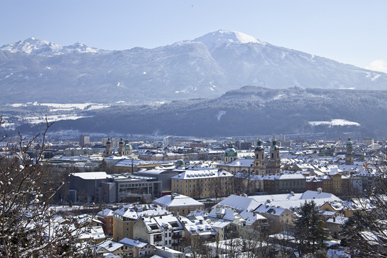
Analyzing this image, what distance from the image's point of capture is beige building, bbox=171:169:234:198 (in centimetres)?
6881

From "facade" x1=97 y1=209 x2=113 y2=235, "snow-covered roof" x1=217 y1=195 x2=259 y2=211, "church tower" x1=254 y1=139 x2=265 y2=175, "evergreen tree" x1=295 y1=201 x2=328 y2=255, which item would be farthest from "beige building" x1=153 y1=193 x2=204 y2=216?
A: "church tower" x1=254 y1=139 x2=265 y2=175

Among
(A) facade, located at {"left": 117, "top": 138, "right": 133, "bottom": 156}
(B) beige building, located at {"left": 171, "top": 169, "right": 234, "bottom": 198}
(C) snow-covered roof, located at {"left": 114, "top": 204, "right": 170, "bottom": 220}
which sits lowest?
(B) beige building, located at {"left": 171, "top": 169, "right": 234, "bottom": 198}

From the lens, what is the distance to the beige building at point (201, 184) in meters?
68.8

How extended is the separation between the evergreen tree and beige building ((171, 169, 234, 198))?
100 ft

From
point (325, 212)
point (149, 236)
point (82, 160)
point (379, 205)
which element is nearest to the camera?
point (379, 205)

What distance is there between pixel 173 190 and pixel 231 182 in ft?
21.6

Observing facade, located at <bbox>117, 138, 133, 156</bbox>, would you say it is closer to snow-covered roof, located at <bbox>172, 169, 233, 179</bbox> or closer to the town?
the town

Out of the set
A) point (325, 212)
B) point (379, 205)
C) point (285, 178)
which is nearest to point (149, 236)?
point (325, 212)

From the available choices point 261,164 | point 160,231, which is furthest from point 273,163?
point 160,231

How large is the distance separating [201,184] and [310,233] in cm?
3461

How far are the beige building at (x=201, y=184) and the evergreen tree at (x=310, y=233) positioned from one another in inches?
1204

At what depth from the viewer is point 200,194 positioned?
6850 centimetres

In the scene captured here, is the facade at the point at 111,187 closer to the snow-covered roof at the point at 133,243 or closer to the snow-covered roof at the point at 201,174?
the snow-covered roof at the point at 201,174

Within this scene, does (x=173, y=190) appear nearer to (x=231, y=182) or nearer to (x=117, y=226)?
(x=231, y=182)
